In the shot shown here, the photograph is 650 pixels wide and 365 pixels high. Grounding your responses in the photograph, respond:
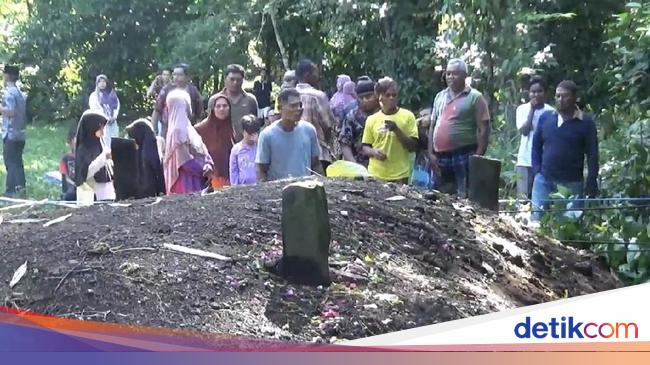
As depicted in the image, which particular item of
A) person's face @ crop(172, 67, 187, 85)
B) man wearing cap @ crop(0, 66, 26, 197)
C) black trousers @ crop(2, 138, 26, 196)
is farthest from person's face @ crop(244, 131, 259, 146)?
black trousers @ crop(2, 138, 26, 196)

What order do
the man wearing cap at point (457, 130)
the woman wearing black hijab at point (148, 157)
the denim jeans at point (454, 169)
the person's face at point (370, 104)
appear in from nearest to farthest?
the woman wearing black hijab at point (148, 157) < the man wearing cap at point (457, 130) < the denim jeans at point (454, 169) < the person's face at point (370, 104)

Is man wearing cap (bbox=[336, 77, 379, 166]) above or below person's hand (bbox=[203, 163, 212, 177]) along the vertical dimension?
above

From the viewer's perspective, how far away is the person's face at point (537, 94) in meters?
8.26

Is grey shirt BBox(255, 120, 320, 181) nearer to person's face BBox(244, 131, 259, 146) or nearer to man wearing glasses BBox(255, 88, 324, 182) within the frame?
man wearing glasses BBox(255, 88, 324, 182)

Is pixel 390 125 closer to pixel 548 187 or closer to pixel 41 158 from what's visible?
pixel 548 187

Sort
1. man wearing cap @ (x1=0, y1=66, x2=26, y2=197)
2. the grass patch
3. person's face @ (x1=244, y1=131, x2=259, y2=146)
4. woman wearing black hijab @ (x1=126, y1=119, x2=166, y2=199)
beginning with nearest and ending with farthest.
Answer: woman wearing black hijab @ (x1=126, y1=119, x2=166, y2=199) < person's face @ (x1=244, y1=131, x2=259, y2=146) < man wearing cap @ (x1=0, y1=66, x2=26, y2=197) < the grass patch

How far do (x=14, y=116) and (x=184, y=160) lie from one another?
5196 millimetres

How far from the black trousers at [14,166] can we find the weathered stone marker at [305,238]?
8271 mm

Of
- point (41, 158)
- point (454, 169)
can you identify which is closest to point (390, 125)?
point (454, 169)

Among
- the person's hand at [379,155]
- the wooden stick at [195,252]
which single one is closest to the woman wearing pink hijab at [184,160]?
the person's hand at [379,155]

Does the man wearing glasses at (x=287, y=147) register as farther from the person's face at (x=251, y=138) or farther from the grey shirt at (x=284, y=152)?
the person's face at (x=251, y=138)

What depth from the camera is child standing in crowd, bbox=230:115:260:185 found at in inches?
263

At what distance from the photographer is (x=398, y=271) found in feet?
12.8

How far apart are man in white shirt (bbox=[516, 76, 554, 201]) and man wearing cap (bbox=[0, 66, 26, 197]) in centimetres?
537
